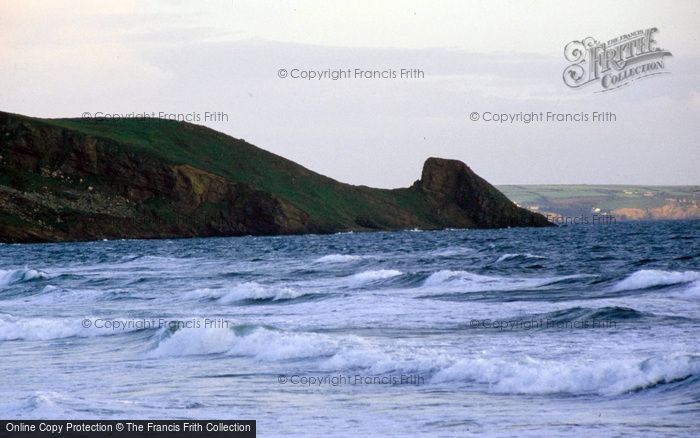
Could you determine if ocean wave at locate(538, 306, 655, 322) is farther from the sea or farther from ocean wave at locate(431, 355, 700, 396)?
ocean wave at locate(431, 355, 700, 396)

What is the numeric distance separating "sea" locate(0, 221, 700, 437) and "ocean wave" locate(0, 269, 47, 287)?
980cm

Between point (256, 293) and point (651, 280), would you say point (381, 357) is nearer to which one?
point (256, 293)

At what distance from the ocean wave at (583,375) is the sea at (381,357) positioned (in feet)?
0.11

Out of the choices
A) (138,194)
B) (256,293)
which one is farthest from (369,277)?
(138,194)

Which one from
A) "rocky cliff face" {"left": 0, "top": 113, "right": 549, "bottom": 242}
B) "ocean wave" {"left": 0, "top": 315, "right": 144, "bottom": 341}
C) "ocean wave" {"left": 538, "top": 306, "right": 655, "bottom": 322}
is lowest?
"ocean wave" {"left": 0, "top": 315, "right": 144, "bottom": 341}

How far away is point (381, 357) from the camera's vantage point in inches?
727

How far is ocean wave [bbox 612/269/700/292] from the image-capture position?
32.7m

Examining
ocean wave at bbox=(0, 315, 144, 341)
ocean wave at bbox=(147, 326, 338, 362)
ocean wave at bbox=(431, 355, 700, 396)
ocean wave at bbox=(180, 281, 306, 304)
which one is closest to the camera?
ocean wave at bbox=(431, 355, 700, 396)

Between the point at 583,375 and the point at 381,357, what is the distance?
13.3 feet

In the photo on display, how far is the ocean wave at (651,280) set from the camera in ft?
107

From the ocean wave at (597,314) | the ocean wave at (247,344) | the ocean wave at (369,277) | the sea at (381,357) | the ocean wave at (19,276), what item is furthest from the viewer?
the ocean wave at (19,276)

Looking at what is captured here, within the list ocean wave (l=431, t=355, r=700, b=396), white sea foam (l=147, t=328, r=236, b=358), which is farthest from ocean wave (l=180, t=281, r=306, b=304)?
ocean wave (l=431, t=355, r=700, b=396)

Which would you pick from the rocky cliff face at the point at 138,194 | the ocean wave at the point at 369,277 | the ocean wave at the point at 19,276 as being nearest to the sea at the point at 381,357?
the ocean wave at the point at 369,277

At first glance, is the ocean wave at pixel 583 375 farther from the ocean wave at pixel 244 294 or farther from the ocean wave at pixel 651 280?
the ocean wave at pixel 244 294
